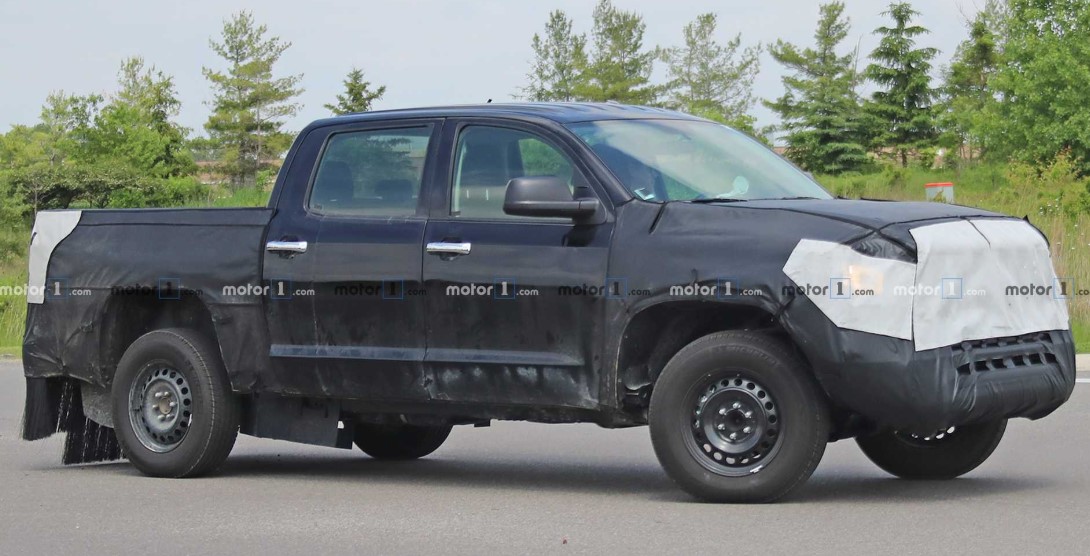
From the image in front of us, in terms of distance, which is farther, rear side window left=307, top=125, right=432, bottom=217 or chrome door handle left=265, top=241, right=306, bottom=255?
chrome door handle left=265, top=241, right=306, bottom=255

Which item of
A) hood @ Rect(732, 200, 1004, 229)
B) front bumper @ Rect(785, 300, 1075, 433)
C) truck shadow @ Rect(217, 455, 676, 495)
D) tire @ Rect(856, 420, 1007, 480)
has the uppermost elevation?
hood @ Rect(732, 200, 1004, 229)

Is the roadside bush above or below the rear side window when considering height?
above

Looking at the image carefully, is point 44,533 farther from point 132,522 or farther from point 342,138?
point 342,138

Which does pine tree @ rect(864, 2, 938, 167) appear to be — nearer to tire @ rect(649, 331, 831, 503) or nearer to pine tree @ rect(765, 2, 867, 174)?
pine tree @ rect(765, 2, 867, 174)

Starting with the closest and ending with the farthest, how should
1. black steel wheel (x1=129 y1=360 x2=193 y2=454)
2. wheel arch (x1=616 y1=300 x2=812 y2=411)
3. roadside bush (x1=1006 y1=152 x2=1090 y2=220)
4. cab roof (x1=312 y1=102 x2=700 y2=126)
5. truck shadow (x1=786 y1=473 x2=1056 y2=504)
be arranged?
wheel arch (x1=616 y1=300 x2=812 y2=411)
truck shadow (x1=786 y1=473 x2=1056 y2=504)
cab roof (x1=312 y1=102 x2=700 y2=126)
black steel wheel (x1=129 y1=360 x2=193 y2=454)
roadside bush (x1=1006 y1=152 x2=1090 y2=220)

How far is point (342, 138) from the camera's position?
8891 mm

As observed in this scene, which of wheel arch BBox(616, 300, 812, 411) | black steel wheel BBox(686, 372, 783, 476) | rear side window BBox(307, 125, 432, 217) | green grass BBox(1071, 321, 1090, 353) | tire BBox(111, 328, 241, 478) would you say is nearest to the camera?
black steel wheel BBox(686, 372, 783, 476)

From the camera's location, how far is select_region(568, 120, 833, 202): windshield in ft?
25.8

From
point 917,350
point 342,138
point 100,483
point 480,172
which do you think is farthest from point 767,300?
point 100,483

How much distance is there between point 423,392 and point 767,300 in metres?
1.99

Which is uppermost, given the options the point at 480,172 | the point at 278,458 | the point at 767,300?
the point at 480,172

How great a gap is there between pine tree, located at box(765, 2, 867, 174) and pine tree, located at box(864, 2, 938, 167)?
119cm

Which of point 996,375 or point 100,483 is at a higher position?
point 996,375

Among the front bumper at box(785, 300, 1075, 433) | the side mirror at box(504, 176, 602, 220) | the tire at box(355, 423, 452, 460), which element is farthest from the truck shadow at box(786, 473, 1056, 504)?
the tire at box(355, 423, 452, 460)
